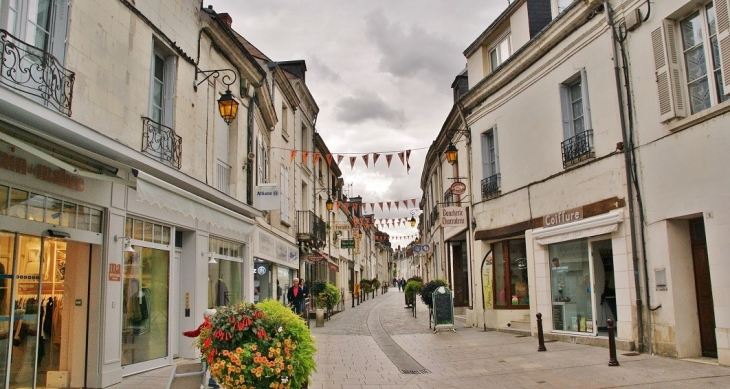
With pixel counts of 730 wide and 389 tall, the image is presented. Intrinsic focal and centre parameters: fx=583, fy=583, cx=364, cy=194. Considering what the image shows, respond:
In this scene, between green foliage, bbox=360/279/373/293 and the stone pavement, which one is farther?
green foliage, bbox=360/279/373/293

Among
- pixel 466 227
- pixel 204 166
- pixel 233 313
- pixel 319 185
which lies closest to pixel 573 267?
pixel 466 227

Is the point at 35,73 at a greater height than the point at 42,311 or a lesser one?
greater

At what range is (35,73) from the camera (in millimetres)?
6832

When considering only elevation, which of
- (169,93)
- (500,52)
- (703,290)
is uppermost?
(500,52)

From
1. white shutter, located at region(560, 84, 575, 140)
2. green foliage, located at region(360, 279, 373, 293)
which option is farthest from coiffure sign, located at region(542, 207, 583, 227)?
green foliage, located at region(360, 279, 373, 293)

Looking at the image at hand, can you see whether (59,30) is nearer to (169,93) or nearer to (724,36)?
(169,93)

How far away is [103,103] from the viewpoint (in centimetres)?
820

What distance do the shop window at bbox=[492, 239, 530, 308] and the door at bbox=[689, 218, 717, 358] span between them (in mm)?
5845

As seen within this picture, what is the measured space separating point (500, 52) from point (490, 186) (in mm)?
3815

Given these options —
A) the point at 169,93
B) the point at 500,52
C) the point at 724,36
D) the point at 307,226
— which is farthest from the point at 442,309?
the point at 724,36

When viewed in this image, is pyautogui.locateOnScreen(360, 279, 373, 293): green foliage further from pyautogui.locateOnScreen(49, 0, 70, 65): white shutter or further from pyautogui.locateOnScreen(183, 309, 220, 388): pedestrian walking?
pyautogui.locateOnScreen(49, 0, 70, 65): white shutter

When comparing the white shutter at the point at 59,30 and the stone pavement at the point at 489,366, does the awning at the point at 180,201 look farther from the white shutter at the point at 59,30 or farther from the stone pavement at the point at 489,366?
the stone pavement at the point at 489,366

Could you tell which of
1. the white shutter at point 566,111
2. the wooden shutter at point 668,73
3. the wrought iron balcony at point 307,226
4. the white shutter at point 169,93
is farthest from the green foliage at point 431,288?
the white shutter at point 169,93

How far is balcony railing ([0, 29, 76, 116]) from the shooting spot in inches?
246
